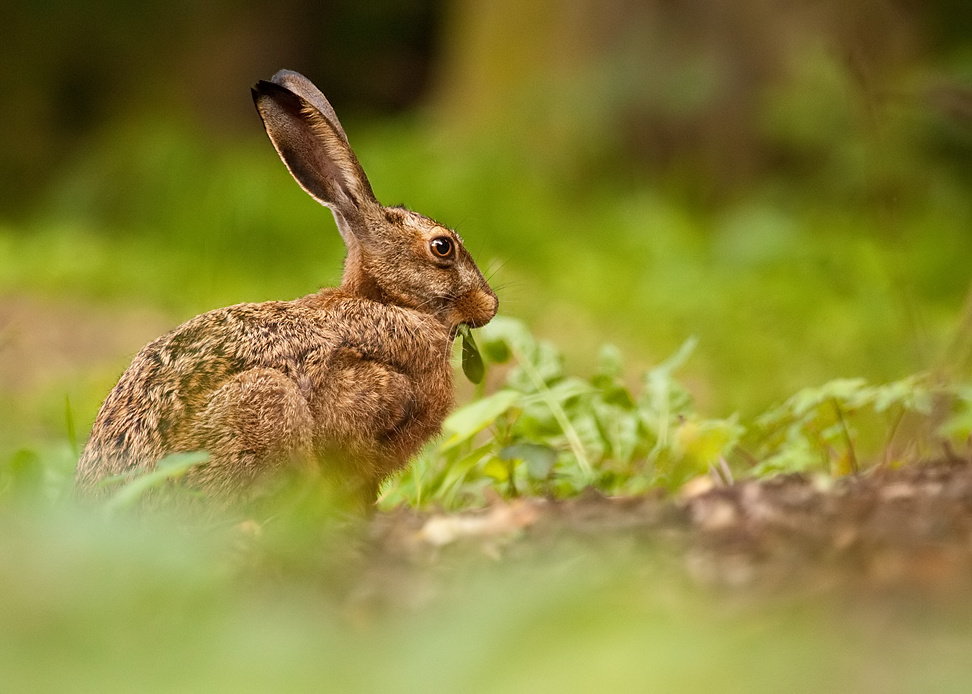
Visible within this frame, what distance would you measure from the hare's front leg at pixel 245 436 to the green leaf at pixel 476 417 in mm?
719

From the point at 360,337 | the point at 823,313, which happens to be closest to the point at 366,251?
the point at 360,337

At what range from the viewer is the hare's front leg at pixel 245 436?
132 inches

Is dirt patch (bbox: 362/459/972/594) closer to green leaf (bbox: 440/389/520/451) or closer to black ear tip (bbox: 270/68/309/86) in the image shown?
green leaf (bbox: 440/389/520/451)

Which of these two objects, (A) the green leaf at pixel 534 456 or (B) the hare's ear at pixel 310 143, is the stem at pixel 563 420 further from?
(B) the hare's ear at pixel 310 143

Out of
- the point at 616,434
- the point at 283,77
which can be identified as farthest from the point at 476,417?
the point at 283,77

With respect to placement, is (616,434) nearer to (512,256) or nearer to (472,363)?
(472,363)

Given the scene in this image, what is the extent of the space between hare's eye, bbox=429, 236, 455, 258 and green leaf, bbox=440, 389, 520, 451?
0.59 metres

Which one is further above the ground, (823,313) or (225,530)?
(823,313)

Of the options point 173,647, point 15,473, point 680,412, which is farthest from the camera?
point 680,412

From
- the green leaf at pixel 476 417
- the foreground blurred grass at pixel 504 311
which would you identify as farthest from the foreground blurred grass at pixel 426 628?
the green leaf at pixel 476 417

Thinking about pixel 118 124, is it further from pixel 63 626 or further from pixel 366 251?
pixel 63 626

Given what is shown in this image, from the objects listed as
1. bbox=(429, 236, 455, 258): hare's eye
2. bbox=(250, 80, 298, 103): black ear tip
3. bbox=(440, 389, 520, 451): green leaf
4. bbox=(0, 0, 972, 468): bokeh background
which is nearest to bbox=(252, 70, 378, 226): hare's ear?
bbox=(250, 80, 298, 103): black ear tip

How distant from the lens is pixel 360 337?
3.85 m

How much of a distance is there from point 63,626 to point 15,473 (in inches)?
61.5
